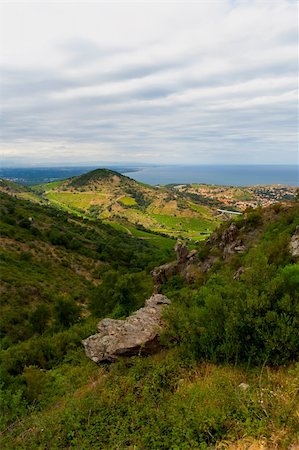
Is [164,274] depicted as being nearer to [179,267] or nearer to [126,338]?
[179,267]

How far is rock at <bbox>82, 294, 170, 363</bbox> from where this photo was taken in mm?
10438

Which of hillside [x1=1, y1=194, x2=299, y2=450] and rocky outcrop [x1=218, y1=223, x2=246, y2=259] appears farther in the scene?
rocky outcrop [x1=218, y1=223, x2=246, y2=259]

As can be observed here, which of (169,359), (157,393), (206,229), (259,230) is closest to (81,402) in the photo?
(157,393)

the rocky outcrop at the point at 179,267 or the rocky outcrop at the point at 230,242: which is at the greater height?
the rocky outcrop at the point at 230,242

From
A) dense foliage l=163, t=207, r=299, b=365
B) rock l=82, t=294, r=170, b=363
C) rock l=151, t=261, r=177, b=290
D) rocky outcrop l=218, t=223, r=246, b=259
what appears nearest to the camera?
dense foliage l=163, t=207, r=299, b=365

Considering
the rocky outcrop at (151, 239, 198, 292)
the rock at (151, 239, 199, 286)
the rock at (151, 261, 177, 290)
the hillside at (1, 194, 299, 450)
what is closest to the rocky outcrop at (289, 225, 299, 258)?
the hillside at (1, 194, 299, 450)

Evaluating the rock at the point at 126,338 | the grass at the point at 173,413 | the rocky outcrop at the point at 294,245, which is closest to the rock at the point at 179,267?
the rocky outcrop at the point at 294,245

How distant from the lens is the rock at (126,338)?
10.4 metres

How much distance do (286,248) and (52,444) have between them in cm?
1146

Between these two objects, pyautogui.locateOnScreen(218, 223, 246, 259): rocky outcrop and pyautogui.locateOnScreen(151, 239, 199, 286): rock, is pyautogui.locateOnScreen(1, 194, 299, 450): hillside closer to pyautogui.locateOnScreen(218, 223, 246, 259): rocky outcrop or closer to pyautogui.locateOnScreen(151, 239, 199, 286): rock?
pyautogui.locateOnScreen(218, 223, 246, 259): rocky outcrop

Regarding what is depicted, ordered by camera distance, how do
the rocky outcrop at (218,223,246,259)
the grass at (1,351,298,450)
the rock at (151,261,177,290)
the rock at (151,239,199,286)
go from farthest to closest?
Result: the rock at (151,261,177,290) → the rock at (151,239,199,286) → the rocky outcrop at (218,223,246,259) → the grass at (1,351,298,450)

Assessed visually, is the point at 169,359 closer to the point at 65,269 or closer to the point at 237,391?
the point at 237,391

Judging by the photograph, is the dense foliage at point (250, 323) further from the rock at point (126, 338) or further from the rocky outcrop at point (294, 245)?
the rocky outcrop at point (294, 245)

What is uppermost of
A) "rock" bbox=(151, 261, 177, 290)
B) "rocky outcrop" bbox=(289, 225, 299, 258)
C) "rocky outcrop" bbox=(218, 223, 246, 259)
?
"rocky outcrop" bbox=(289, 225, 299, 258)
